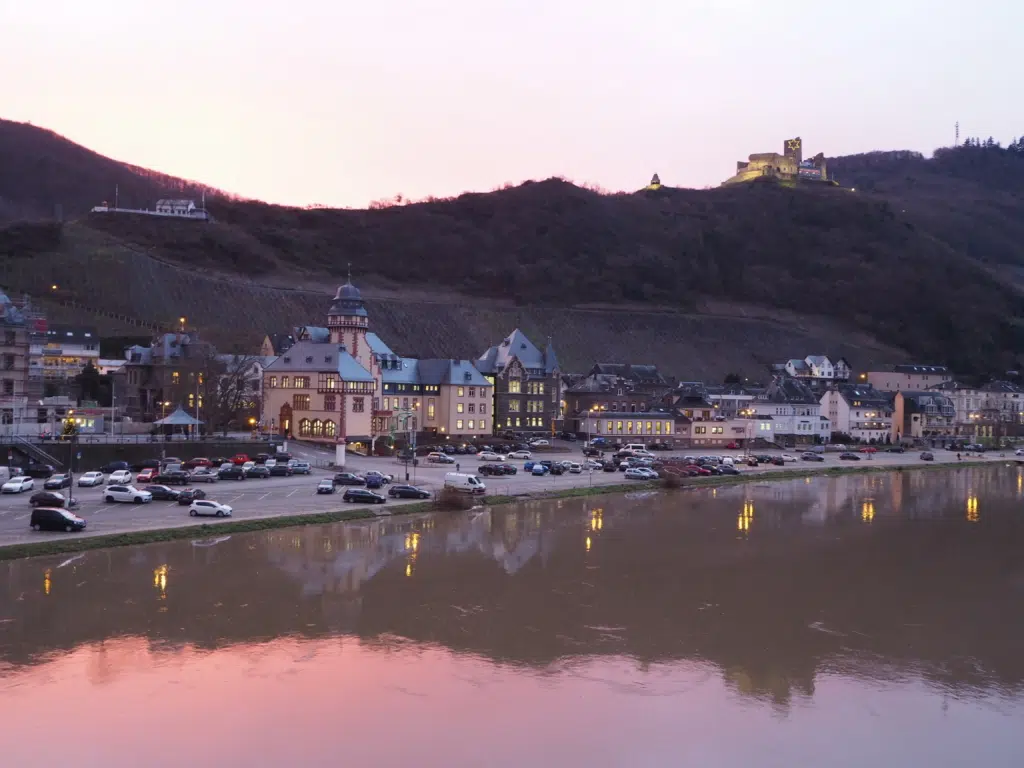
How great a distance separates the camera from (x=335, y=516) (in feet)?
89.2

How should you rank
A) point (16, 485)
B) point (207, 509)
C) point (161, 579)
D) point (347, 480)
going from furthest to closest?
point (347, 480) → point (16, 485) → point (207, 509) → point (161, 579)

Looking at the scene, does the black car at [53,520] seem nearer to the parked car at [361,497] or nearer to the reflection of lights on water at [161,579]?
the reflection of lights on water at [161,579]

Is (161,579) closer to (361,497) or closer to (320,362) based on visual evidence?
(361,497)

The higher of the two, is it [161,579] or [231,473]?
[231,473]

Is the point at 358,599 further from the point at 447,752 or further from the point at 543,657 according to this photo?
the point at 447,752

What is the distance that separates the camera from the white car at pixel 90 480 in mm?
29761

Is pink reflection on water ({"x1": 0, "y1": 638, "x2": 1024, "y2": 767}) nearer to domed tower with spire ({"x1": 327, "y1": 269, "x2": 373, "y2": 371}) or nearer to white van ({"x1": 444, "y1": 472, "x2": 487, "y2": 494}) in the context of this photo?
white van ({"x1": 444, "y1": 472, "x2": 487, "y2": 494})

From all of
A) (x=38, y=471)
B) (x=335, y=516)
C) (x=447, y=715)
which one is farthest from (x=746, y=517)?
(x=38, y=471)

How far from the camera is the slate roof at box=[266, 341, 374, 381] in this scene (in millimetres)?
44906

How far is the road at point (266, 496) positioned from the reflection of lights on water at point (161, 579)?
3108 mm

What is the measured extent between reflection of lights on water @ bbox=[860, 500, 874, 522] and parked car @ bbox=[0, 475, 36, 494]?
27055 mm

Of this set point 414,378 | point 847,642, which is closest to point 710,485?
point 414,378

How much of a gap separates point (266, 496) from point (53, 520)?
26.3 ft

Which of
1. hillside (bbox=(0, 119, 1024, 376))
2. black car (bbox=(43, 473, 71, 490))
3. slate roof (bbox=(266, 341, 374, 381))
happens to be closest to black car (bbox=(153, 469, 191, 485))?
black car (bbox=(43, 473, 71, 490))
